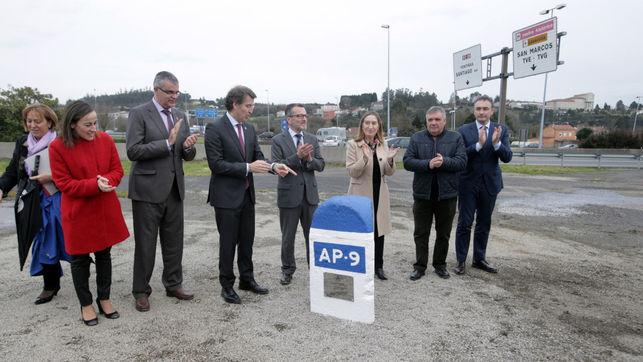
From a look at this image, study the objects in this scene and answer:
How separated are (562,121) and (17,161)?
129 m

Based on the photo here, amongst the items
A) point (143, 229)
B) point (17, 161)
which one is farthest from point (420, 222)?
point (17, 161)

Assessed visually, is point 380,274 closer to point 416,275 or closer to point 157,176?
point 416,275

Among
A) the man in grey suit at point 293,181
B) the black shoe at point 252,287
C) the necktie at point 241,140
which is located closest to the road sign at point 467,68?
the man in grey suit at point 293,181

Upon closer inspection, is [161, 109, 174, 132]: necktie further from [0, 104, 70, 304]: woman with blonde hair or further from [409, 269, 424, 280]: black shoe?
[409, 269, 424, 280]: black shoe

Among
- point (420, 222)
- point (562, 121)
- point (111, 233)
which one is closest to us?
point (111, 233)

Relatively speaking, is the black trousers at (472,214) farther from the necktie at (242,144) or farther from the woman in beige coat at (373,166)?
the necktie at (242,144)

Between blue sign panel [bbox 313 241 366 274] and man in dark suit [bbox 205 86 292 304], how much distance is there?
0.87 meters

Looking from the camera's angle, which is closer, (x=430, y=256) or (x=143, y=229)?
(x=143, y=229)

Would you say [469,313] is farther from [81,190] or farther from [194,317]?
[81,190]

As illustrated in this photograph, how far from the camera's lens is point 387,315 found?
12.3 ft

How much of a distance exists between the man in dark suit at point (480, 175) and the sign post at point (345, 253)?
1892 millimetres

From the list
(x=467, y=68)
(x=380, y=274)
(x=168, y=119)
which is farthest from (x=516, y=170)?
(x=168, y=119)

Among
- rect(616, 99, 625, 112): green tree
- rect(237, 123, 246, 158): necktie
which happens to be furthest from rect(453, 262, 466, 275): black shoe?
rect(616, 99, 625, 112): green tree

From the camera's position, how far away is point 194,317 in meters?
3.72
